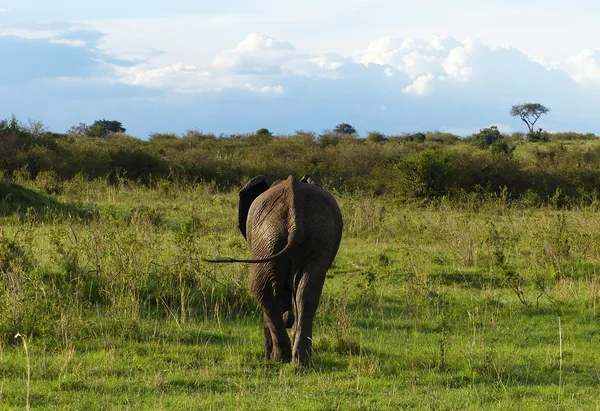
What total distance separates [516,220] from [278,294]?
1086 centimetres

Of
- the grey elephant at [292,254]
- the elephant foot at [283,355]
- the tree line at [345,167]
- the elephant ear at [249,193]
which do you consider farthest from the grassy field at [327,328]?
the tree line at [345,167]

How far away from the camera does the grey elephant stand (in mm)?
6066

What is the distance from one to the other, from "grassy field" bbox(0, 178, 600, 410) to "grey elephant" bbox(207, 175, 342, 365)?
1.35 feet

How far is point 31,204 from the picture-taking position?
1588cm

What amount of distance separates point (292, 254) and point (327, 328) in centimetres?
217

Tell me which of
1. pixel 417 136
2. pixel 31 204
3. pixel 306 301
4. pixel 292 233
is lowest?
pixel 306 301

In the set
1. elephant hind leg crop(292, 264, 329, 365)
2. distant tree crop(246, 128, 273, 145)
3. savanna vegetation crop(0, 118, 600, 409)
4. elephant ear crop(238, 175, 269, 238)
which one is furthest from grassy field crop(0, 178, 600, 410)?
distant tree crop(246, 128, 273, 145)

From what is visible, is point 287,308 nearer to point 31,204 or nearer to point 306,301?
point 306,301

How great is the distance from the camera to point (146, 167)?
86.2 feet

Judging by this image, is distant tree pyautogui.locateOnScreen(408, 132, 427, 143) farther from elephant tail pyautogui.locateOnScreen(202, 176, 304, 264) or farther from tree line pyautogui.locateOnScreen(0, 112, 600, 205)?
elephant tail pyautogui.locateOnScreen(202, 176, 304, 264)

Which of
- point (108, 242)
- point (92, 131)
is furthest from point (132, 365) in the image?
point (92, 131)

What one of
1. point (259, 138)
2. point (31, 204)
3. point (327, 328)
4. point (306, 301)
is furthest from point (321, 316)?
point (259, 138)

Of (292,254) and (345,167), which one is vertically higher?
(345,167)

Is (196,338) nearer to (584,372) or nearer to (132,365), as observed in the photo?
(132,365)
